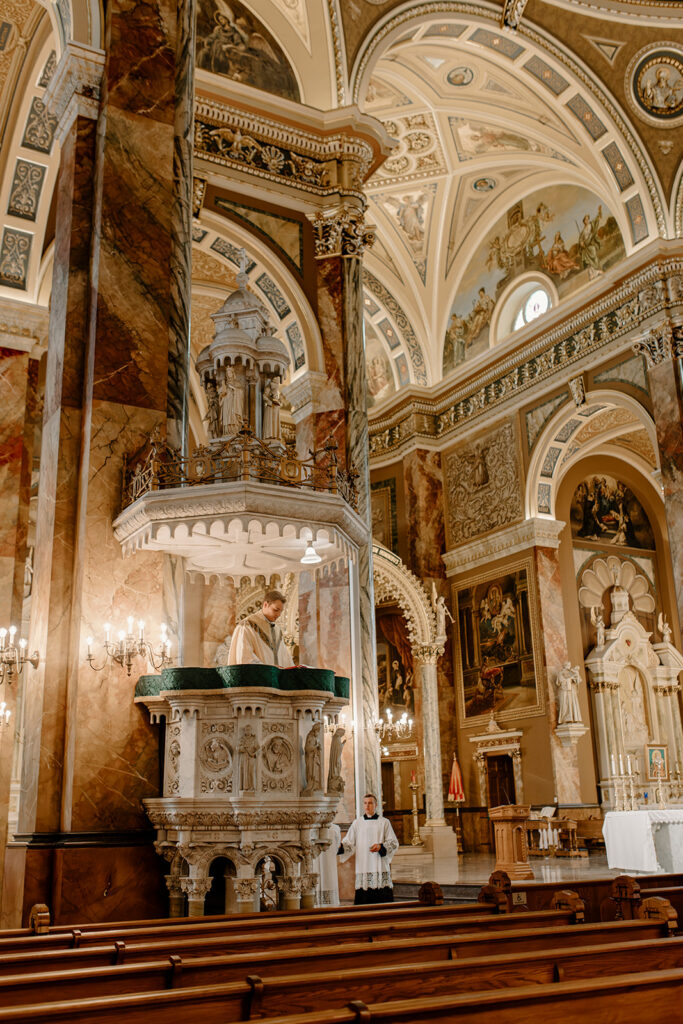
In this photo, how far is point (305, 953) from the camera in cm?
360

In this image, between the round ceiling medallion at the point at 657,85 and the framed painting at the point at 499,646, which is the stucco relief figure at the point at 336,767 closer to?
the framed painting at the point at 499,646

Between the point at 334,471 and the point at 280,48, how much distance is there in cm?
707

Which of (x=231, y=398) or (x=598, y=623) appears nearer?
(x=231, y=398)

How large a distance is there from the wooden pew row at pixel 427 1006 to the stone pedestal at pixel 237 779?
3542mm

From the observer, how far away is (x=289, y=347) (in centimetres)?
1242

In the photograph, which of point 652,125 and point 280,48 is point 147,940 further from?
point 652,125

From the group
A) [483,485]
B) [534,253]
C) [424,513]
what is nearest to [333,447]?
[483,485]

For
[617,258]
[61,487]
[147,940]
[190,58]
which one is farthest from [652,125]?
[147,940]

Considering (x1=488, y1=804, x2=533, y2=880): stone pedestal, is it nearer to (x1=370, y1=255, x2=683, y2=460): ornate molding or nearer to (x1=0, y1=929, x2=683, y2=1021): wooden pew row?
(x1=0, y1=929, x2=683, y2=1021): wooden pew row

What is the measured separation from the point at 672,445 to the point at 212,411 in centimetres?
788

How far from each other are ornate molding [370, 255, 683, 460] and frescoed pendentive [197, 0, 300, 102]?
6.67 meters

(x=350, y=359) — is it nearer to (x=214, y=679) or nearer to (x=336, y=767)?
(x=336, y=767)

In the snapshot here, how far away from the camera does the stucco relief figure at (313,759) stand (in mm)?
6926

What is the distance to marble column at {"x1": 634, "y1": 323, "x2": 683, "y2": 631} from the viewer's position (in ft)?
48.3
